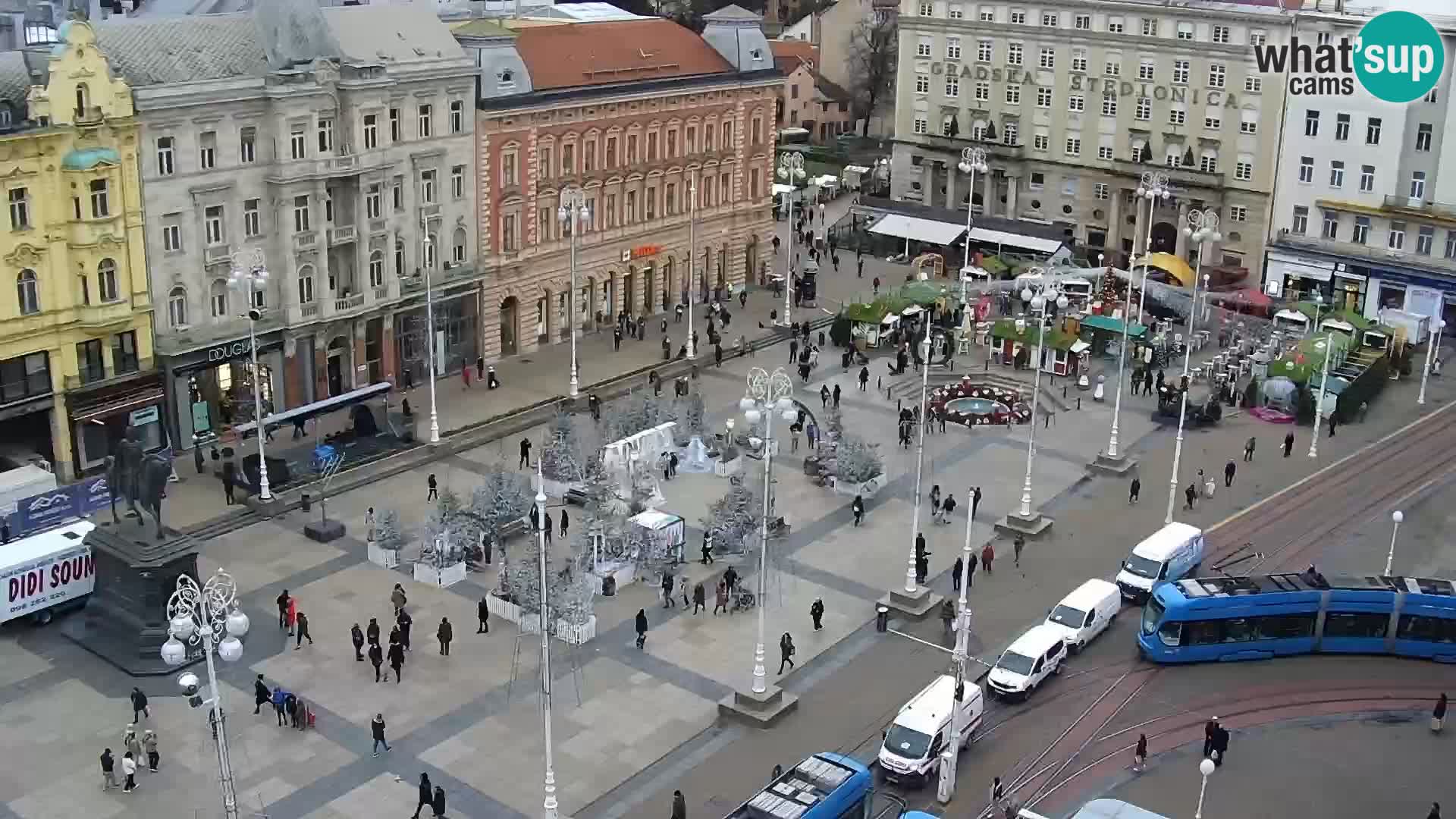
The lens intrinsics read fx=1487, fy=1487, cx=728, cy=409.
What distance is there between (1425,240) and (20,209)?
67.8 meters

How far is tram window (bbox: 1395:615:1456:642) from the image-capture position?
43.4 meters

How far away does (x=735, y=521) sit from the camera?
49.3m

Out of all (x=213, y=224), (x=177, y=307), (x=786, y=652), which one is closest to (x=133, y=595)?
(x=177, y=307)

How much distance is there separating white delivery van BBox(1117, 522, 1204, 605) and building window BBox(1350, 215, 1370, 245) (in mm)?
40422

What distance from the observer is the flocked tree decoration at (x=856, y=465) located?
5525 centimetres

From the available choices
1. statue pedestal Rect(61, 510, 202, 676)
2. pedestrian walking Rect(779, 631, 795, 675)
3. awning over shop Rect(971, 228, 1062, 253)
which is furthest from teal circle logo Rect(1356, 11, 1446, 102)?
statue pedestal Rect(61, 510, 202, 676)

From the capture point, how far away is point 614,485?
52.6m

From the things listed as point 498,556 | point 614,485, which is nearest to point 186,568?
point 498,556

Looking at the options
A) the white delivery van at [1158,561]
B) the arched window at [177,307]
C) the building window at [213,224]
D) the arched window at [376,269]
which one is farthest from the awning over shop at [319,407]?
the white delivery van at [1158,561]

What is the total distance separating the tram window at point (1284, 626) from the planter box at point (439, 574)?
79.9 ft

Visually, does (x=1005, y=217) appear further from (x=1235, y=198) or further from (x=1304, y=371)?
(x=1304, y=371)

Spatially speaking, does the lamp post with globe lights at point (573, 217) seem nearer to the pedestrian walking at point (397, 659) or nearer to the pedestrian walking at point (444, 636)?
the pedestrian walking at point (444, 636)

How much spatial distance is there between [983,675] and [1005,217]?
57839mm

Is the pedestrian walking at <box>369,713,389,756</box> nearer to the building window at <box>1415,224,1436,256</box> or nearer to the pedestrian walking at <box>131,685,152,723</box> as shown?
the pedestrian walking at <box>131,685,152,723</box>
